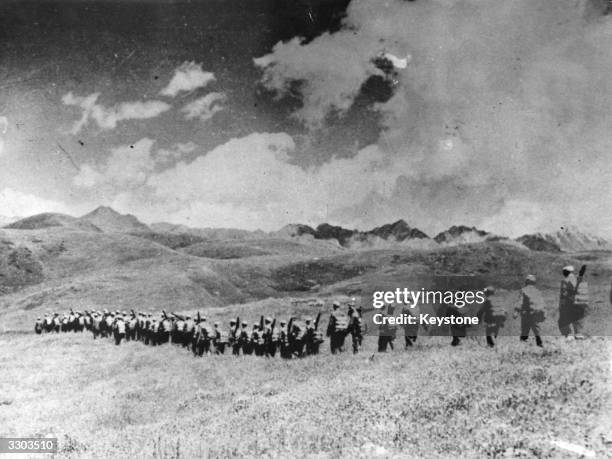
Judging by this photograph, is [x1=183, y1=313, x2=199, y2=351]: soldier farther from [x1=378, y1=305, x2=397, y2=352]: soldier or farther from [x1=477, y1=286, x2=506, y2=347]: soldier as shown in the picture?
[x1=477, y1=286, x2=506, y2=347]: soldier

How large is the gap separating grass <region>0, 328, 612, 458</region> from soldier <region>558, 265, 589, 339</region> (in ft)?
3.20

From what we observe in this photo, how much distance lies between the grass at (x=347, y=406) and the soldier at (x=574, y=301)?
0.98 metres

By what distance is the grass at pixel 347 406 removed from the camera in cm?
859

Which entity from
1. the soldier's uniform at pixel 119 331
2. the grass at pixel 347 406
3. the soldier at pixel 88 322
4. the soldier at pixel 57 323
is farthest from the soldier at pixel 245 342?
the soldier at pixel 57 323

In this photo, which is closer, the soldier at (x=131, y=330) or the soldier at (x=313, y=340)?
the soldier at (x=313, y=340)

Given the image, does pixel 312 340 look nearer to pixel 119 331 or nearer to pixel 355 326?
pixel 355 326

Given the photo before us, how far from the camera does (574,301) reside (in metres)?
13.9

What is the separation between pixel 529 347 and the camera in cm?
1318

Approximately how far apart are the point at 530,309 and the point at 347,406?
6848 mm

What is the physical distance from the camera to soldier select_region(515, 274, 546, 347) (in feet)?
46.5

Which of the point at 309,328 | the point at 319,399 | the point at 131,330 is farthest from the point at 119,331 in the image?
the point at 319,399

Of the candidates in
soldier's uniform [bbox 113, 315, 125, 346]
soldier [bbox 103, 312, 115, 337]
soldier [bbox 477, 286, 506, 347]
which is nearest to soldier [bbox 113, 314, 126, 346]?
soldier's uniform [bbox 113, 315, 125, 346]

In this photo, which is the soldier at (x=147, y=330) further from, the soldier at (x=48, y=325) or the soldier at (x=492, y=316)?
the soldier at (x=492, y=316)

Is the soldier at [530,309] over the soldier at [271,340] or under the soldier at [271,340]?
over
